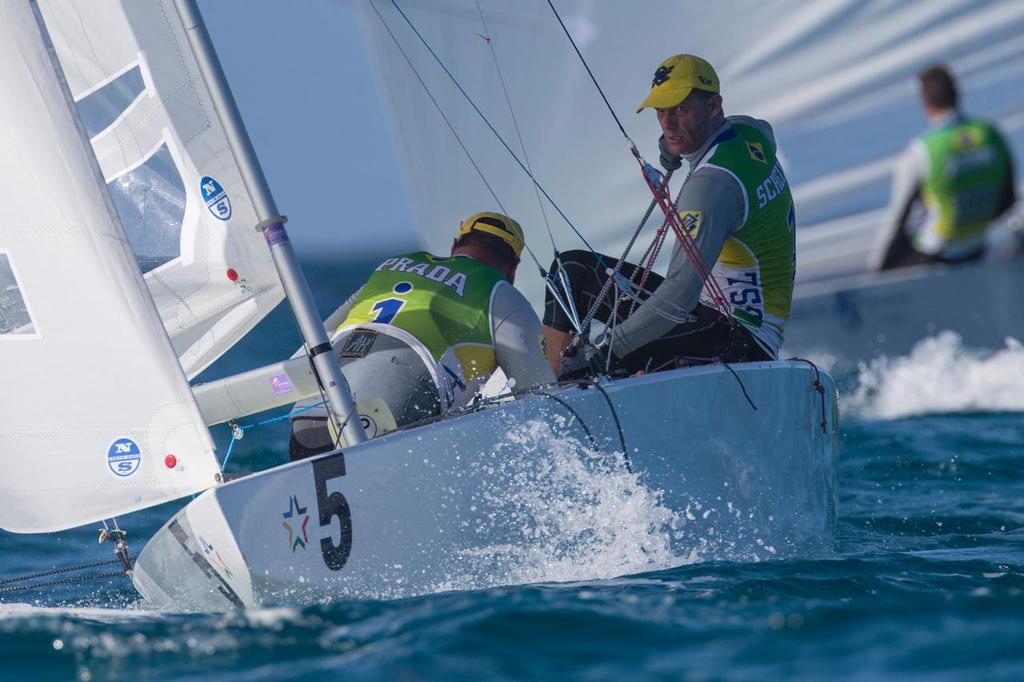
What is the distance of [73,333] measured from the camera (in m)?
2.94

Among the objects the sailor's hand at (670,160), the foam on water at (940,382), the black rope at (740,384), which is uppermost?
the sailor's hand at (670,160)

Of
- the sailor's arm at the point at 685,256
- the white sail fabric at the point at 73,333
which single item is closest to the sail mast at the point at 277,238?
the white sail fabric at the point at 73,333

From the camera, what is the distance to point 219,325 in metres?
3.53

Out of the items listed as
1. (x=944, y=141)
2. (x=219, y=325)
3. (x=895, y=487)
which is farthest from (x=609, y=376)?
(x=944, y=141)

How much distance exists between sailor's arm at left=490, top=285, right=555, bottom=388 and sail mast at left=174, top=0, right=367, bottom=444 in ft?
1.47

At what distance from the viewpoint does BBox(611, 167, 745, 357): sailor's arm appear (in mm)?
3430

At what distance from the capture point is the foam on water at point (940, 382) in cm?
636

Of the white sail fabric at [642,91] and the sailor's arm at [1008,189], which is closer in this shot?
the white sail fabric at [642,91]

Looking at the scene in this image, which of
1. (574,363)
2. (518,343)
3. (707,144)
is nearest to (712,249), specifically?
(707,144)

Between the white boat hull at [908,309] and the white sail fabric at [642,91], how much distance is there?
1.02ft

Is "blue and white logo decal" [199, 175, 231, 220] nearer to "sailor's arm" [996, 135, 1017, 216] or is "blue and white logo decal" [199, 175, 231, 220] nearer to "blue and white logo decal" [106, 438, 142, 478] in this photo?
"blue and white logo decal" [106, 438, 142, 478]

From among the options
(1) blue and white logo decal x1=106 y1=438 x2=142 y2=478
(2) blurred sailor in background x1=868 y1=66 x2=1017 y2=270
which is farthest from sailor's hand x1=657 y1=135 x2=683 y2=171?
(2) blurred sailor in background x1=868 y1=66 x2=1017 y2=270

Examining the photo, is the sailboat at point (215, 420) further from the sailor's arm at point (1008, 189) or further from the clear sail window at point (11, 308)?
the sailor's arm at point (1008, 189)

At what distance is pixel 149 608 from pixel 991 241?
4.76 m
